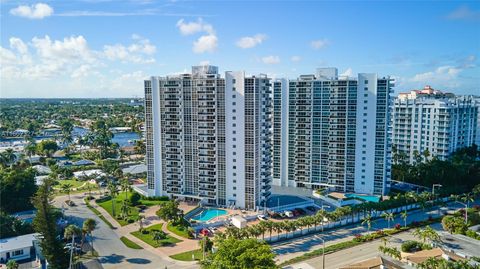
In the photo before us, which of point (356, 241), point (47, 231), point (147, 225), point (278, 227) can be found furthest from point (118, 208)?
point (356, 241)

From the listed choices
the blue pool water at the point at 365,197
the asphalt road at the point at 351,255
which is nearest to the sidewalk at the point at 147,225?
the asphalt road at the point at 351,255

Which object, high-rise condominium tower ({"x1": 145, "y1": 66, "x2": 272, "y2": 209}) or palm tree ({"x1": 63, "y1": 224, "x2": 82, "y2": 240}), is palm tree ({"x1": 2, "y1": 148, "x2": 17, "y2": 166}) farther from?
palm tree ({"x1": 63, "y1": 224, "x2": 82, "y2": 240})

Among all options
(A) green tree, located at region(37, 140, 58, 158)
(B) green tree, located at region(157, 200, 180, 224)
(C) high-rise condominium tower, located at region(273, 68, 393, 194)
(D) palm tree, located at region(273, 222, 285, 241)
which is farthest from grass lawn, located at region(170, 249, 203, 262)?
(A) green tree, located at region(37, 140, 58, 158)

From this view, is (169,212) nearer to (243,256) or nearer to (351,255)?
(243,256)

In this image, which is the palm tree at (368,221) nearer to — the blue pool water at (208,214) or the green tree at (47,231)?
the blue pool water at (208,214)

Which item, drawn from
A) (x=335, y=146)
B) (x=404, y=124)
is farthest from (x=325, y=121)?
(x=404, y=124)

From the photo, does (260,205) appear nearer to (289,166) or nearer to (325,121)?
(289,166)
